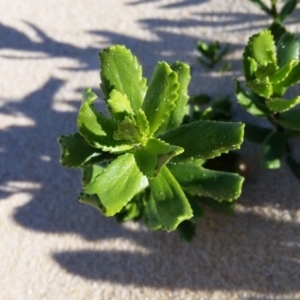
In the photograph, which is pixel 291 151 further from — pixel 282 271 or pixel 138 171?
pixel 138 171

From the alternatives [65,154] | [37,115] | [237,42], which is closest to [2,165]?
[37,115]

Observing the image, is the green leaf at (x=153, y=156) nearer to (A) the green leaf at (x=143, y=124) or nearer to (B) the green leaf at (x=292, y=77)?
(A) the green leaf at (x=143, y=124)

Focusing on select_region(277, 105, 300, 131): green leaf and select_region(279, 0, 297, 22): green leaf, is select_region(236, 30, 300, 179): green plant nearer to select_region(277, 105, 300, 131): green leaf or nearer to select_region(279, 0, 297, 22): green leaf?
select_region(277, 105, 300, 131): green leaf

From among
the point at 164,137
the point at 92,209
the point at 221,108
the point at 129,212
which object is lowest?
the point at 92,209

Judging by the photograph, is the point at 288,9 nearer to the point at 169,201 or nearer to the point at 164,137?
the point at 164,137

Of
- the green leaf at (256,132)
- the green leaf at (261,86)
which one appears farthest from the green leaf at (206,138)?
the green leaf at (256,132)

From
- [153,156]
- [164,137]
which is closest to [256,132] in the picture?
[164,137]
